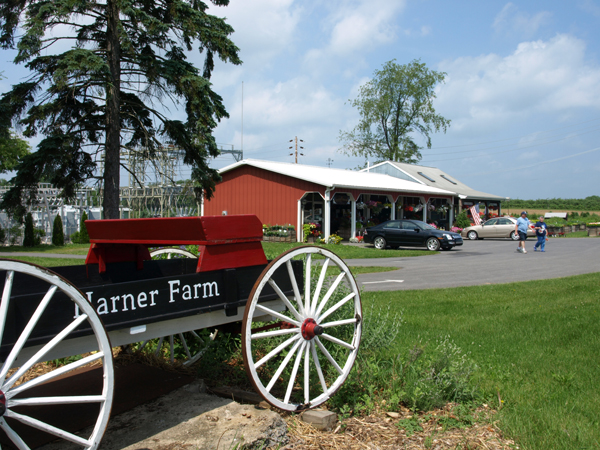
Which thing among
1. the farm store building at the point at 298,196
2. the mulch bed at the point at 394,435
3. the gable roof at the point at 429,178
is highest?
the gable roof at the point at 429,178

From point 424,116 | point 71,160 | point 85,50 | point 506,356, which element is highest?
point 424,116

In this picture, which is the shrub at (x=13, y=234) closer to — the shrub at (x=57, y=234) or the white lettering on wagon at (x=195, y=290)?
the shrub at (x=57, y=234)

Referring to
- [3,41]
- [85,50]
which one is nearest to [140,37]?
[85,50]

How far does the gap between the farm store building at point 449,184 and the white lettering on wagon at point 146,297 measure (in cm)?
3878

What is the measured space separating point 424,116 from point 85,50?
167 ft

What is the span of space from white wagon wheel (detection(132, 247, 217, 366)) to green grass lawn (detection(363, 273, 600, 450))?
1.81 metres

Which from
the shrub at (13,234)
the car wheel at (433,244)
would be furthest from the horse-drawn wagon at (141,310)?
the shrub at (13,234)

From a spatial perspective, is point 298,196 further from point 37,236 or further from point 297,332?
point 297,332

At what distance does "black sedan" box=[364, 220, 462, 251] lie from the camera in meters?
23.6

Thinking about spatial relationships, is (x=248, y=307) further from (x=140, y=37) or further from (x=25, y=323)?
(x=140, y=37)

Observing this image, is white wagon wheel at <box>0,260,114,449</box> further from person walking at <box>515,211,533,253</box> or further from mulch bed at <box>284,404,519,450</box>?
person walking at <box>515,211,533,253</box>

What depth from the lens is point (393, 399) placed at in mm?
3836

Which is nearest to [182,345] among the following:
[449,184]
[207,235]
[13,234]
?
[207,235]

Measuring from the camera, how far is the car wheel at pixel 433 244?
23.5 metres
